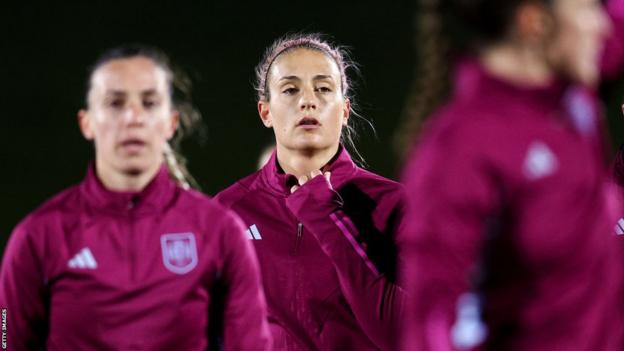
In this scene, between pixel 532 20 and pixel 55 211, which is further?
pixel 55 211

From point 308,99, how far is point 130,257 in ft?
3.55

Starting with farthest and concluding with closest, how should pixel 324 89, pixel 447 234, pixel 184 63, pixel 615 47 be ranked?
pixel 184 63 < pixel 324 89 < pixel 615 47 < pixel 447 234

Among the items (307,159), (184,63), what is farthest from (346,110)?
(184,63)

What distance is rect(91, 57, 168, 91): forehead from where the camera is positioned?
2475 mm

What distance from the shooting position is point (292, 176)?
10.8ft

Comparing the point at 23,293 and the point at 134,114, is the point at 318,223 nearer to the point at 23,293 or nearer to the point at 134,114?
the point at 134,114

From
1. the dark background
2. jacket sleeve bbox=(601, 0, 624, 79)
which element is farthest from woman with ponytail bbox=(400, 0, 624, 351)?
the dark background

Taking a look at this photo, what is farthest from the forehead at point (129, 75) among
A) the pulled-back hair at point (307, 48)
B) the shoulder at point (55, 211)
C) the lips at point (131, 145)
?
the pulled-back hair at point (307, 48)

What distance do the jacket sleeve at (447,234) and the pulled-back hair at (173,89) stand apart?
3.73 feet

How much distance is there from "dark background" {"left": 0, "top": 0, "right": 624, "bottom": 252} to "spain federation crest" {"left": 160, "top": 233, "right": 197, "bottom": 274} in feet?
12.1

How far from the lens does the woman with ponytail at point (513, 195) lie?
1.59m

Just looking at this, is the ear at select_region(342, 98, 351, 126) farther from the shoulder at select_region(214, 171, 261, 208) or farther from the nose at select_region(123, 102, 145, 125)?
the nose at select_region(123, 102, 145, 125)

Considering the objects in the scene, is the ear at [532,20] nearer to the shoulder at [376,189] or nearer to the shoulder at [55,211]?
the shoulder at [55,211]

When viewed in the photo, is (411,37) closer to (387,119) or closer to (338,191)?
(387,119)
